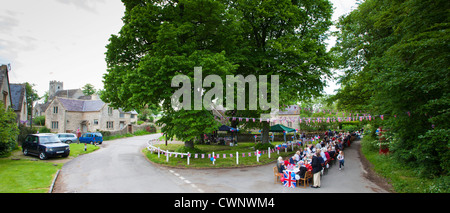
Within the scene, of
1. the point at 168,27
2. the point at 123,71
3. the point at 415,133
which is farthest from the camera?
the point at 123,71

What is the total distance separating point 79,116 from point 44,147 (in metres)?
31.4

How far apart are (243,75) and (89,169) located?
13.8 metres

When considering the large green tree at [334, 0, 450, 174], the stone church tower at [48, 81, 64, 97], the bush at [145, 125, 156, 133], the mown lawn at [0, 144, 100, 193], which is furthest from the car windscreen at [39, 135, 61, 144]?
the stone church tower at [48, 81, 64, 97]

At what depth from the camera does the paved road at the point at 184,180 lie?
411 inches

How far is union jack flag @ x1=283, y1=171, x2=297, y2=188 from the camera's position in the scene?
36.0ft

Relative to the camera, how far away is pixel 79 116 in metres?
45.6

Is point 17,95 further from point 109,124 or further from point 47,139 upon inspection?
point 109,124

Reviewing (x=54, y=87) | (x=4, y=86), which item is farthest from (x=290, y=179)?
(x=54, y=87)

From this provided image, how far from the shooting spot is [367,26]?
1864cm

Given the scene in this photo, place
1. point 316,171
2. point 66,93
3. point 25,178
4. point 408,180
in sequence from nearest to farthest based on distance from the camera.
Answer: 1. point 316,171
2. point 408,180
3. point 25,178
4. point 66,93

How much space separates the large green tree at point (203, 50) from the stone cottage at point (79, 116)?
101ft

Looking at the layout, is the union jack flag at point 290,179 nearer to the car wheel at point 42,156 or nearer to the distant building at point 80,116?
the car wheel at point 42,156
